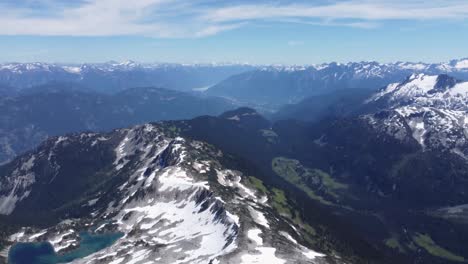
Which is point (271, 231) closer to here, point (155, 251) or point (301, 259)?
point (301, 259)

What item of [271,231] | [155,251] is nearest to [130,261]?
[155,251]

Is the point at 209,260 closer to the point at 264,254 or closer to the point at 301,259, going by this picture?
the point at 264,254

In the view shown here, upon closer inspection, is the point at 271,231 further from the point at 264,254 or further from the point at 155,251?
the point at 155,251

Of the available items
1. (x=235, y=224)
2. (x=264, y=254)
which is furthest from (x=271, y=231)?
(x=264, y=254)

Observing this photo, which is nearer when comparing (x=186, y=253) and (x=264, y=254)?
(x=264, y=254)

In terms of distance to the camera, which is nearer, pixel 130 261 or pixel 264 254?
pixel 264 254

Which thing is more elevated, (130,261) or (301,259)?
(301,259)

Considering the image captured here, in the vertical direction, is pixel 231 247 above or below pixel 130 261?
above
